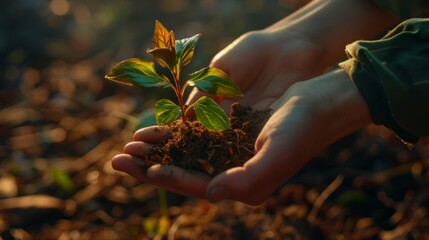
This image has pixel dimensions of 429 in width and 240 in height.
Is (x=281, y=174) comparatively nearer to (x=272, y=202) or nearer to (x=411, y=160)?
(x=272, y=202)

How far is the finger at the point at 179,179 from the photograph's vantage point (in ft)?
5.01

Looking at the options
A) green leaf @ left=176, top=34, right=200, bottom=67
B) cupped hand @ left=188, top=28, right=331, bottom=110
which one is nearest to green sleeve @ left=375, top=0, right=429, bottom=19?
cupped hand @ left=188, top=28, right=331, bottom=110

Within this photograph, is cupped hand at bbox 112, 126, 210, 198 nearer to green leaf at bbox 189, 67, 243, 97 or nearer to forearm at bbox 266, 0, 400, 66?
green leaf at bbox 189, 67, 243, 97

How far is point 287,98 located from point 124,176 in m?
1.20

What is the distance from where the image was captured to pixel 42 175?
8.96ft

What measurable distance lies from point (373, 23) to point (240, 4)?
1939 millimetres

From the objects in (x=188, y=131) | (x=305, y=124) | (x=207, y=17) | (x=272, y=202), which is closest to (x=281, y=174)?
(x=305, y=124)

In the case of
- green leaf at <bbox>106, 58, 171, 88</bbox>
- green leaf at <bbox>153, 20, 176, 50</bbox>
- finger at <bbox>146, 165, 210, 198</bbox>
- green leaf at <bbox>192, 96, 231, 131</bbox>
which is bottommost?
finger at <bbox>146, 165, 210, 198</bbox>

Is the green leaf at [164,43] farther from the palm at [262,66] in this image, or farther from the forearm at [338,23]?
the forearm at [338,23]

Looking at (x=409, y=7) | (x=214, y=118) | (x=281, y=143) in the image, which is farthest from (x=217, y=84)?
(x=409, y=7)

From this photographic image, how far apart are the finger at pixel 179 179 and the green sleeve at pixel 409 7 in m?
0.89

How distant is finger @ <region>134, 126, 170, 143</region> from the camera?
176 cm

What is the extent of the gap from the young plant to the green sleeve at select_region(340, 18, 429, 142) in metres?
0.33

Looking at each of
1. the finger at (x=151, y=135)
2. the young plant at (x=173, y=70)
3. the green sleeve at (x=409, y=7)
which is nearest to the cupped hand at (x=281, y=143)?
the finger at (x=151, y=135)
